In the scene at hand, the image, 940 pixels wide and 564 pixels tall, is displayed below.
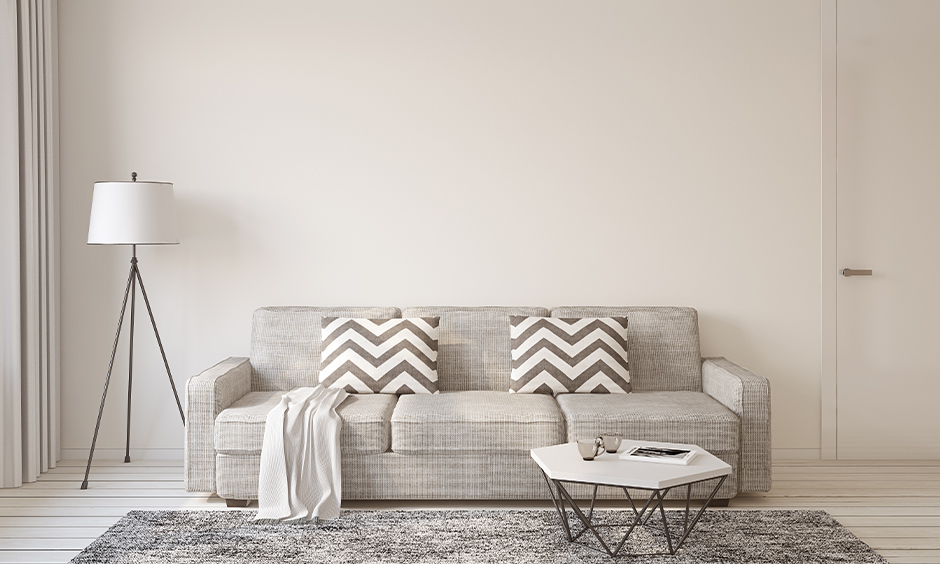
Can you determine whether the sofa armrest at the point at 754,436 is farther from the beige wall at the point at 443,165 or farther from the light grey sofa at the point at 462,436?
the beige wall at the point at 443,165

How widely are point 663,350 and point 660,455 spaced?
1.24m

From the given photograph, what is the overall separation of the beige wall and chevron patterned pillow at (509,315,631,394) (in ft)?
1.38

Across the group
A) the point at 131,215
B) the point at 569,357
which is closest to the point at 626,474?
the point at 569,357

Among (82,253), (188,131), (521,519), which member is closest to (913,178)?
(521,519)

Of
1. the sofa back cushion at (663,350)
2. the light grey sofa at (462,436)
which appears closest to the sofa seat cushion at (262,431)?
A: the light grey sofa at (462,436)

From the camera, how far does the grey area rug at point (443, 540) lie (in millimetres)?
2879

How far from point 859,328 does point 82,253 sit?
4.37m

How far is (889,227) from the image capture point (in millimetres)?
4371

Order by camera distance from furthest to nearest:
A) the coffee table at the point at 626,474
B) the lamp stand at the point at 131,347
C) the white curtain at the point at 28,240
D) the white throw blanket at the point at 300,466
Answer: the lamp stand at the point at 131,347 < the white curtain at the point at 28,240 < the white throw blanket at the point at 300,466 < the coffee table at the point at 626,474

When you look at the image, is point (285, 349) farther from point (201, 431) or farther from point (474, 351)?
point (474, 351)

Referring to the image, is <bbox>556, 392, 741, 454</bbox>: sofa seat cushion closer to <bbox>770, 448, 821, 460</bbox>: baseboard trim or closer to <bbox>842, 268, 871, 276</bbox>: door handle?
<bbox>770, 448, 821, 460</bbox>: baseboard trim

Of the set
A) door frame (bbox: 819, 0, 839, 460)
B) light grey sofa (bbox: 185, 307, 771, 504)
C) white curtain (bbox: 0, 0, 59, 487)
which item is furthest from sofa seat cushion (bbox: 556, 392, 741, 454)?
white curtain (bbox: 0, 0, 59, 487)

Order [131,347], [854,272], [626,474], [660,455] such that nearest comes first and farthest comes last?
1. [626,474]
2. [660,455]
3. [131,347]
4. [854,272]

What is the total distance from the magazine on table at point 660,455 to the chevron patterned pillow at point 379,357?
127cm
